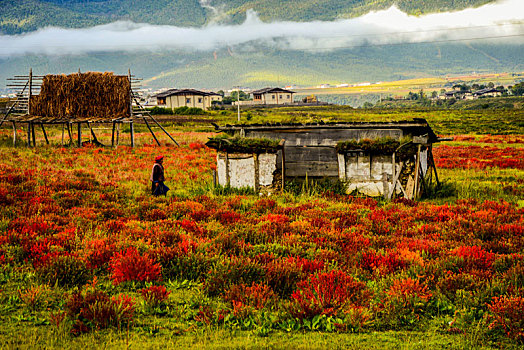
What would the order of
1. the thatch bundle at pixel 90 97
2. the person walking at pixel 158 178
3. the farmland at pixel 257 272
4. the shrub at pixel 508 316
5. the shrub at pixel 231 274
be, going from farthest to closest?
the thatch bundle at pixel 90 97, the person walking at pixel 158 178, the shrub at pixel 231 274, the farmland at pixel 257 272, the shrub at pixel 508 316

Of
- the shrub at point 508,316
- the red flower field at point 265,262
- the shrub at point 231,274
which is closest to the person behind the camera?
the shrub at point 508,316

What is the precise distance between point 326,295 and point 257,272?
134 cm

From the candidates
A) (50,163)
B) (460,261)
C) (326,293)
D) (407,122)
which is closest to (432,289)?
(460,261)

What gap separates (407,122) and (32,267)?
1253 cm

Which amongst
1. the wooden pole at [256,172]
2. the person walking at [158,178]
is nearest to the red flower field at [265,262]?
the person walking at [158,178]

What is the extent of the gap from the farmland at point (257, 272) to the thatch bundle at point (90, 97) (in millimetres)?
22898

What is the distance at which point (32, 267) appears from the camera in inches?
302

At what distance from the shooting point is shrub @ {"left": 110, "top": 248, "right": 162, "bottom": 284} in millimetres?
7262

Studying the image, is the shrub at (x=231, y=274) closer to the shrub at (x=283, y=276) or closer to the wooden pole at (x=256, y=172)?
the shrub at (x=283, y=276)

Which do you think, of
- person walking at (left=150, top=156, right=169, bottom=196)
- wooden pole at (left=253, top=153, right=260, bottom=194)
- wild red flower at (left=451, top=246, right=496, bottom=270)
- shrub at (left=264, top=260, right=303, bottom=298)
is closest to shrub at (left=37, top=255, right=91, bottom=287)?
shrub at (left=264, top=260, right=303, bottom=298)

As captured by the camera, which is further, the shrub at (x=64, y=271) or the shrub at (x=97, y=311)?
the shrub at (x=64, y=271)

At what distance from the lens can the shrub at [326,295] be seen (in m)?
6.14

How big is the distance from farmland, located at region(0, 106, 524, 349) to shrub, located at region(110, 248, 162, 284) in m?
0.02

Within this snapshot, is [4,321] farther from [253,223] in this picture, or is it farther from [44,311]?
[253,223]
